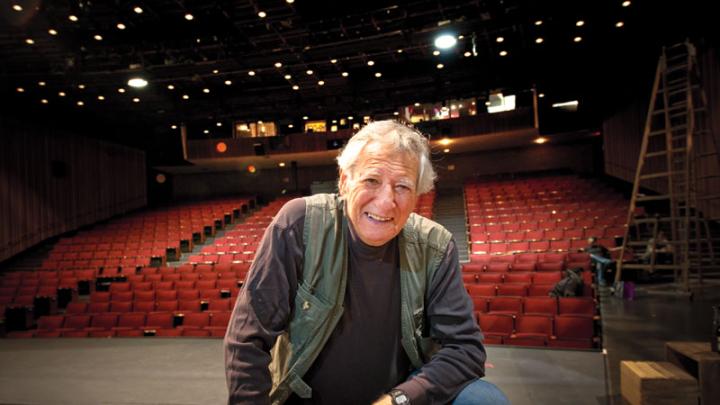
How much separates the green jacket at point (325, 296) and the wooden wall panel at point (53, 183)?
13.2m

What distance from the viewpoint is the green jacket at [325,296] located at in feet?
3.66

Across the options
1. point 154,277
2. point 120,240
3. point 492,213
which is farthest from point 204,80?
point 492,213

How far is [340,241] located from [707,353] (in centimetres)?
250

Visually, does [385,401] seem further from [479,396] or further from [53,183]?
[53,183]

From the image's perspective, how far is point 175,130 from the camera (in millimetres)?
15500

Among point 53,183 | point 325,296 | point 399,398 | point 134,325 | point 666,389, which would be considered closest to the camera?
point 399,398

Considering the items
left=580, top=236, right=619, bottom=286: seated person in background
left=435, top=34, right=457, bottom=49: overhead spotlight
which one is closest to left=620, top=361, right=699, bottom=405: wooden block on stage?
left=580, top=236, right=619, bottom=286: seated person in background

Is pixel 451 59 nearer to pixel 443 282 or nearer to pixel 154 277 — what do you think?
pixel 154 277

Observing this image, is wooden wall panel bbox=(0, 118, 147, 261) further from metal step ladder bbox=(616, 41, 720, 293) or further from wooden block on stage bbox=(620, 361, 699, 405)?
metal step ladder bbox=(616, 41, 720, 293)

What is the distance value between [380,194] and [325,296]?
32cm

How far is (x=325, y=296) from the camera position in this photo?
44.3 inches

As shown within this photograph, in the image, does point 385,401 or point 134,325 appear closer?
point 385,401

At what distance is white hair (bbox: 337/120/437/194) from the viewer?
117cm

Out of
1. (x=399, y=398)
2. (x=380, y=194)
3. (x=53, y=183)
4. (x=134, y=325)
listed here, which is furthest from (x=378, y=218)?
(x=53, y=183)
